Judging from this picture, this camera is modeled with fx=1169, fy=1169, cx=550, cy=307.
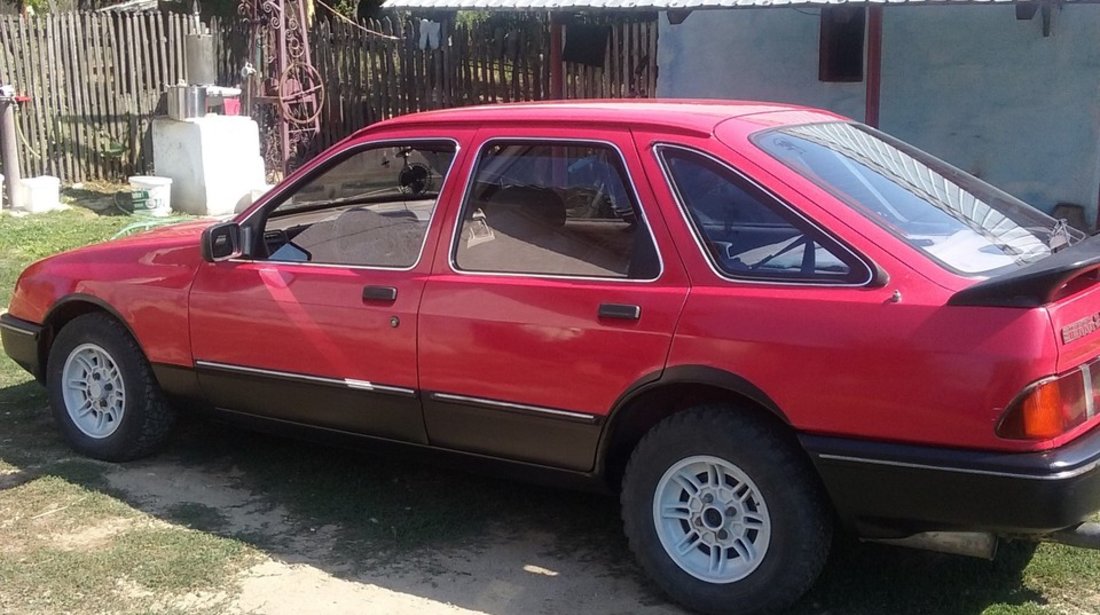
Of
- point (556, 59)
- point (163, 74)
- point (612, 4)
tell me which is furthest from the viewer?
point (163, 74)

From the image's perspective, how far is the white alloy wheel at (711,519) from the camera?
3689 mm

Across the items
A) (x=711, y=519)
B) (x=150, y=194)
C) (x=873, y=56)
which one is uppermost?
(x=873, y=56)

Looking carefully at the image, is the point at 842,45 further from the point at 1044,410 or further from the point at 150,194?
the point at 1044,410

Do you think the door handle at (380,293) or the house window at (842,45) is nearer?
the door handle at (380,293)

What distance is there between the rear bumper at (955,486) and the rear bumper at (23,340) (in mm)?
3732

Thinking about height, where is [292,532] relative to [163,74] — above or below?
below

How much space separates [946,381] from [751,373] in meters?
0.58

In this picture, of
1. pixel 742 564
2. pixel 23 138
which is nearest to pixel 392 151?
pixel 742 564

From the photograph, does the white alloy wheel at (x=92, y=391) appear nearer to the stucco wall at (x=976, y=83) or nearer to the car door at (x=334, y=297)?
the car door at (x=334, y=297)

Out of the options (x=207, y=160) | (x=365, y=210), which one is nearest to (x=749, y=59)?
(x=207, y=160)

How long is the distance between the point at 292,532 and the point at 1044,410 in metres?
2.78

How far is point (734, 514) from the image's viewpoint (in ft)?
12.2

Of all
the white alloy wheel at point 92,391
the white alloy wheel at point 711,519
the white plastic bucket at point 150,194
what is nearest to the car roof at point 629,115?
the white alloy wheel at point 711,519

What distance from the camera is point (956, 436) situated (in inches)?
129
